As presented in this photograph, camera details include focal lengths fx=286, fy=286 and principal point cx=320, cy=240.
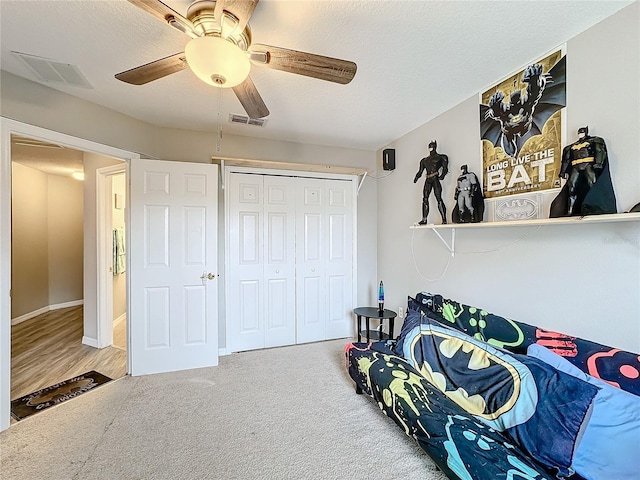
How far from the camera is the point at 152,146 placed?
2.99 meters

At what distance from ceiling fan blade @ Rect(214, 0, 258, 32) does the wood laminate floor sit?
10.0ft

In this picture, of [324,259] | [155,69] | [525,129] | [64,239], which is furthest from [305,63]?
[64,239]

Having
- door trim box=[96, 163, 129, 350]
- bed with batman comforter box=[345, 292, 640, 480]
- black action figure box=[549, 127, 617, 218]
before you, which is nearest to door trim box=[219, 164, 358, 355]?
door trim box=[96, 163, 129, 350]

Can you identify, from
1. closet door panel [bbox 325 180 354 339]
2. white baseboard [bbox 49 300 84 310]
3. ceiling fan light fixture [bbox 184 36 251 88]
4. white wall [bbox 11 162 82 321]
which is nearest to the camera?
ceiling fan light fixture [bbox 184 36 251 88]

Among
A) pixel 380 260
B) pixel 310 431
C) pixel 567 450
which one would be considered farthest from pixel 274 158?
pixel 567 450

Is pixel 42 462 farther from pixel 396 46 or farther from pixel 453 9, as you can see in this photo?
pixel 453 9

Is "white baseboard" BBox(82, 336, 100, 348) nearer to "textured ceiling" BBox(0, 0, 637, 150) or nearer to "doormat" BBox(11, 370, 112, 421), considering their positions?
"doormat" BBox(11, 370, 112, 421)

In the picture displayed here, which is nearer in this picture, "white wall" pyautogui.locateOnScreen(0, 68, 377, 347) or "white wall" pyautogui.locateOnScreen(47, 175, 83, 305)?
"white wall" pyautogui.locateOnScreen(0, 68, 377, 347)

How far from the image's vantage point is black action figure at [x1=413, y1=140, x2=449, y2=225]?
2.58 m

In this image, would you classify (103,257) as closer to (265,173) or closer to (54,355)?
(54,355)

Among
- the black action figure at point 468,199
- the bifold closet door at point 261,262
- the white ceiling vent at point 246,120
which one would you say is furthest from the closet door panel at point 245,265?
the black action figure at point 468,199

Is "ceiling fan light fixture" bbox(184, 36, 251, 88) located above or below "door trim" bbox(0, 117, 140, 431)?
above

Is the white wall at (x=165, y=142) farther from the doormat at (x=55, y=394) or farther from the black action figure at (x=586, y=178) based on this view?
the black action figure at (x=586, y=178)

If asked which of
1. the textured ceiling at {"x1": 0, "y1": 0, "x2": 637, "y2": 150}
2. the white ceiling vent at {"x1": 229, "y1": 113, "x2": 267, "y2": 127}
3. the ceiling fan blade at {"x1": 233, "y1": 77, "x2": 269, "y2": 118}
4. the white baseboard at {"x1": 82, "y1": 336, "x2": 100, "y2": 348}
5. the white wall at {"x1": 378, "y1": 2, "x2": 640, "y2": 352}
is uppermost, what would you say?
the white ceiling vent at {"x1": 229, "y1": 113, "x2": 267, "y2": 127}
